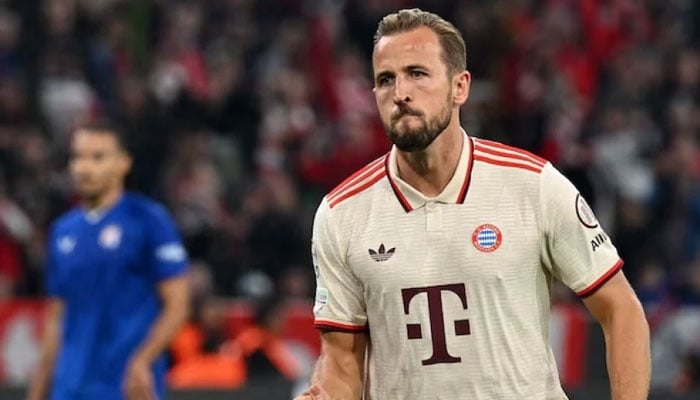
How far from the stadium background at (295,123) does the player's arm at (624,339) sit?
559 centimetres

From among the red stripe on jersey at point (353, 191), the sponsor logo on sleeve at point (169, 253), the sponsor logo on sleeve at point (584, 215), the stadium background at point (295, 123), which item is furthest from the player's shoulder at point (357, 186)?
the stadium background at point (295, 123)

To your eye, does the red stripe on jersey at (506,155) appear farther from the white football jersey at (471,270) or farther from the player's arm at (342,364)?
the player's arm at (342,364)

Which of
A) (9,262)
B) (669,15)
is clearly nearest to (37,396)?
(9,262)


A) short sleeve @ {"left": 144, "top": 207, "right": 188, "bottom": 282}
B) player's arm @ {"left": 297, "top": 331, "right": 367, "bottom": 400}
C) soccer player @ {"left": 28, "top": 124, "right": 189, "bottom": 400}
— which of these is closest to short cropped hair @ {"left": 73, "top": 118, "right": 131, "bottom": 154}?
soccer player @ {"left": 28, "top": 124, "right": 189, "bottom": 400}

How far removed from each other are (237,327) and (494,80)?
4.28m

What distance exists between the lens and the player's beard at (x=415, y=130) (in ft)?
13.4

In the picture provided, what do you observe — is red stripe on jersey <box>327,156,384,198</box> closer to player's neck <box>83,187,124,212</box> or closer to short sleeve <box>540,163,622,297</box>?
short sleeve <box>540,163,622,297</box>

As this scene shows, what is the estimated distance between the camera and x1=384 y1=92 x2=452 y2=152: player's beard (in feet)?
13.4

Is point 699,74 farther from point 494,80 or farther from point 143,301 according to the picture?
point 143,301

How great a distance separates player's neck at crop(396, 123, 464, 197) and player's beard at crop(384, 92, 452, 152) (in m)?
0.09

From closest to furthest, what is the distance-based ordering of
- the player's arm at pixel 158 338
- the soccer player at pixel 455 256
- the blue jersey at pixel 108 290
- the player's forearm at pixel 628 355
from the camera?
1. the player's forearm at pixel 628 355
2. the soccer player at pixel 455 256
3. the player's arm at pixel 158 338
4. the blue jersey at pixel 108 290

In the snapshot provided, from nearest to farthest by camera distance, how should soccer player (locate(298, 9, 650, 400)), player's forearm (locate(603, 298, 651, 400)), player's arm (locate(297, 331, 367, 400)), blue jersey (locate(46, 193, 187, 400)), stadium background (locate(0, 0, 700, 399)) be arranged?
player's forearm (locate(603, 298, 651, 400)) < soccer player (locate(298, 9, 650, 400)) < player's arm (locate(297, 331, 367, 400)) < blue jersey (locate(46, 193, 187, 400)) < stadium background (locate(0, 0, 700, 399))

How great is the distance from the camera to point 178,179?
11.6 metres

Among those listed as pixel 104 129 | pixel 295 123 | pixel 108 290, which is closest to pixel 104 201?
pixel 104 129
